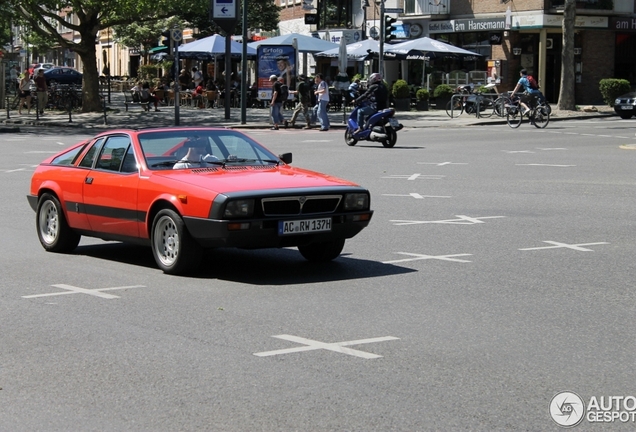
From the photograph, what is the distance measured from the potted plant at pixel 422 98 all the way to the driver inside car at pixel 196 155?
38078 millimetres

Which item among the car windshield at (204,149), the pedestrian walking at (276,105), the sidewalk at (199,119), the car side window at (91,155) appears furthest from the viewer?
the sidewalk at (199,119)

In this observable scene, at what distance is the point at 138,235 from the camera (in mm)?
10633

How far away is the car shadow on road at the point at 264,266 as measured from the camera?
10.2 metres

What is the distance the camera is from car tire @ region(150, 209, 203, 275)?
9969 millimetres

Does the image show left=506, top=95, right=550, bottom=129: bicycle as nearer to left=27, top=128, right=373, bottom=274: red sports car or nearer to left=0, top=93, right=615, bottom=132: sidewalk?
left=0, top=93, right=615, bottom=132: sidewalk

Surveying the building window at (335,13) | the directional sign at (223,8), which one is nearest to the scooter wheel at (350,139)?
the directional sign at (223,8)

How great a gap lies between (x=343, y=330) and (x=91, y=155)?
480cm

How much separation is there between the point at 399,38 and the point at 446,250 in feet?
161

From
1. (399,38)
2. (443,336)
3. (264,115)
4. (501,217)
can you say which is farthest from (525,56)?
(443,336)

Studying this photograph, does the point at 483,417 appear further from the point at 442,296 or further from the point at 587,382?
the point at 442,296

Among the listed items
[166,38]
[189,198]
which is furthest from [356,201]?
[166,38]

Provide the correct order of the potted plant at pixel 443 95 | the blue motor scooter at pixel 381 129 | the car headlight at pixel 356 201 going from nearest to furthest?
1. the car headlight at pixel 356 201
2. the blue motor scooter at pixel 381 129
3. the potted plant at pixel 443 95

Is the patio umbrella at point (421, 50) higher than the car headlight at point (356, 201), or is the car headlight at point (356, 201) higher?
the patio umbrella at point (421, 50)

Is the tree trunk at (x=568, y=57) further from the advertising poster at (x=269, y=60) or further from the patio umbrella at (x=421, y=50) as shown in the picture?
the advertising poster at (x=269, y=60)
